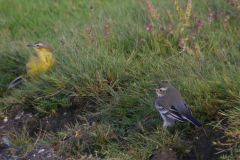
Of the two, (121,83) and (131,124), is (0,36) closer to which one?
(121,83)

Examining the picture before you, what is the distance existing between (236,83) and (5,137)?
12.0 feet

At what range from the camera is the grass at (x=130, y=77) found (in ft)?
12.5

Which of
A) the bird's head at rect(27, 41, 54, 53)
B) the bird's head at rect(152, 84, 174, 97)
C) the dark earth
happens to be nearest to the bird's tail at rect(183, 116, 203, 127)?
the dark earth

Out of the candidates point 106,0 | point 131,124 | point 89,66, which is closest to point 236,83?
point 131,124

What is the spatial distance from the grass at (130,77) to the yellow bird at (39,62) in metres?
0.20

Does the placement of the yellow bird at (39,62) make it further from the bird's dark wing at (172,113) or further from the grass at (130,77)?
the bird's dark wing at (172,113)

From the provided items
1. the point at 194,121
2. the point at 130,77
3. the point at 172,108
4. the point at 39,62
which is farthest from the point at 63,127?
the point at 194,121

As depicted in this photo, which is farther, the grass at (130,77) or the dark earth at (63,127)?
the grass at (130,77)

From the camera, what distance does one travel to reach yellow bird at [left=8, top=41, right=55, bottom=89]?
219 inches

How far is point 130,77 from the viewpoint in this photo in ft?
15.9

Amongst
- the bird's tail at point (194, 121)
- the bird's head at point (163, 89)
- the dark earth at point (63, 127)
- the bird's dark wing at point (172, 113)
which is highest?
the bird's head at point (163, 89)

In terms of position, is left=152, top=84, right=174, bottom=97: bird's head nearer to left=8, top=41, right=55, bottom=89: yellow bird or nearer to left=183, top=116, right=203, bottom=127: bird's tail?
left=183, top=116, right=203, bottom=127: bird's tail

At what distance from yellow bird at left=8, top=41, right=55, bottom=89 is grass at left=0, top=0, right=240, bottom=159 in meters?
0.20

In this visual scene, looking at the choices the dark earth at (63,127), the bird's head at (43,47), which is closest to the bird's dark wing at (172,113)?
the dark earth at (63,127)
